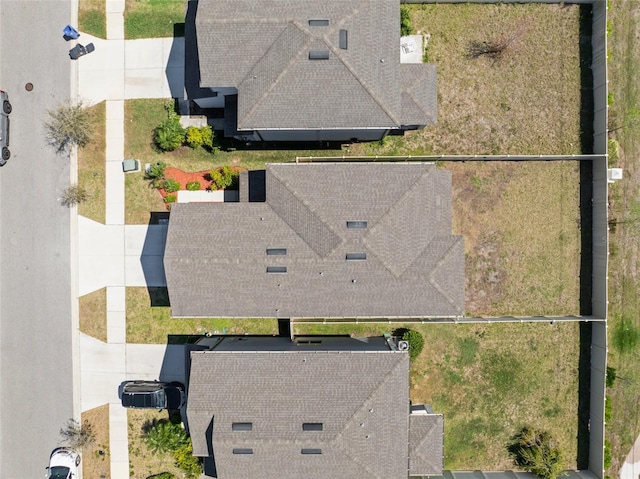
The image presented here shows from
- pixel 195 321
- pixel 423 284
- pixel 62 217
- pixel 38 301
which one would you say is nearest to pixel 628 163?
pixel 423 284

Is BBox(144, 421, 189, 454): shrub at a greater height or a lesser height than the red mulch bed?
lesser

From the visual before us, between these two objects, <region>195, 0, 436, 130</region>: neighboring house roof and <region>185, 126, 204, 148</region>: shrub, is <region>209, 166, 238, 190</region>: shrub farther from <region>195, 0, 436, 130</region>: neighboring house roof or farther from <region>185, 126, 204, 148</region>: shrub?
<region>195, 0, 436, 130</region>: neighboring house roof

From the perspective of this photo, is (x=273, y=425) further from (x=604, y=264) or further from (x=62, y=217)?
(x=604, y=264)

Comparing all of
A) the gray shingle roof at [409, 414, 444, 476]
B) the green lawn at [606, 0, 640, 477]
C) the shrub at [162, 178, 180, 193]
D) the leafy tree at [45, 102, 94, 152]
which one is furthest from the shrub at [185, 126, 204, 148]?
the green lawn at [606, 0, 640, 477]

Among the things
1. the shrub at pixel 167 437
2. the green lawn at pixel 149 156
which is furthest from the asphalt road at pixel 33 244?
the shrub at pixel 167 437

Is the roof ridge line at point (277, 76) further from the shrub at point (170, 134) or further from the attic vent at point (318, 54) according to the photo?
the shrub at point (170, 134)
